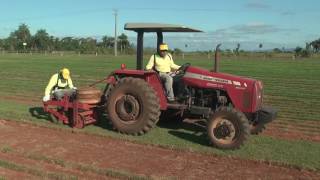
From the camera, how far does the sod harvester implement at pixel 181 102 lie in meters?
9.07

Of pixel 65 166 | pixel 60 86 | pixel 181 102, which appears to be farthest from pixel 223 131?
pixel 60 86

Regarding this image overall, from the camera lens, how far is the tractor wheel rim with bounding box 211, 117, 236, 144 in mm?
8984

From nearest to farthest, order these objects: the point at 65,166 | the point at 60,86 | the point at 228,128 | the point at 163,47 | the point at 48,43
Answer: the point at 65,166, the point at 228,128, the point at 163,47, the point at 60,86, the point at 48,43

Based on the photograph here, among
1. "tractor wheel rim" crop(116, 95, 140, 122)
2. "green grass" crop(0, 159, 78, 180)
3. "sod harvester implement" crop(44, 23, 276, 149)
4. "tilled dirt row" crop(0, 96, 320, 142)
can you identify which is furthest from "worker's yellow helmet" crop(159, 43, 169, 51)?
"green grass" crop(0, 159, 78, 180)

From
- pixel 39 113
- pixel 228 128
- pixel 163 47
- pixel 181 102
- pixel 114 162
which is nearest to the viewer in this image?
pixel 114 162

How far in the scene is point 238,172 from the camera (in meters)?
7.58

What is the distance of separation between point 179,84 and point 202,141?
125 cm

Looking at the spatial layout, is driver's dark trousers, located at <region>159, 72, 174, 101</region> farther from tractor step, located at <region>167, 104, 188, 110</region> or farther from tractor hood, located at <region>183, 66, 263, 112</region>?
tractor hood, located at <region>183, 66, 263, 112</region>

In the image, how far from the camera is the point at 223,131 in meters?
9.02

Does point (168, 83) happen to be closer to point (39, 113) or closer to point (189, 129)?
point (189, 129)

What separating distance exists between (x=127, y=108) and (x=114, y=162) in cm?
242

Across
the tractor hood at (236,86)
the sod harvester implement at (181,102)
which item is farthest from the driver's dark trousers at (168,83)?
the tractor hood at (236,86)

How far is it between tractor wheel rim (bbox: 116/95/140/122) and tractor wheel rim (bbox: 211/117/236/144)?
1.80 meters

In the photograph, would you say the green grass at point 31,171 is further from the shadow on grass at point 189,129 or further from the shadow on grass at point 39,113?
the shadow on grass at point 39,113
